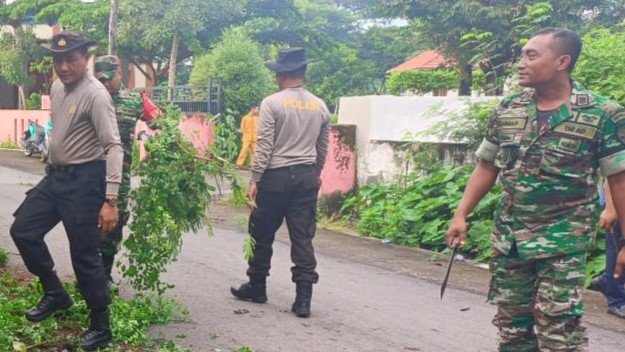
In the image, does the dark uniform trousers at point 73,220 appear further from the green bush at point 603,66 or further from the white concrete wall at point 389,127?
the white concrete wall at point 389,127

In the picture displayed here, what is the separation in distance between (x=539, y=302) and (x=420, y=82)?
93.2 ft

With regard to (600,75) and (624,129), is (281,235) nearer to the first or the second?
(600,75)

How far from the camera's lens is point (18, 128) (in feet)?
94.5

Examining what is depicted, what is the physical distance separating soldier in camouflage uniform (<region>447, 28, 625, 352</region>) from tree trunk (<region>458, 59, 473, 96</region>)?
21.8m

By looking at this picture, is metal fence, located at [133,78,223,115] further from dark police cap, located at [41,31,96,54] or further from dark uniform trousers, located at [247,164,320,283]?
dark police cap, located at [41,31,96,54]

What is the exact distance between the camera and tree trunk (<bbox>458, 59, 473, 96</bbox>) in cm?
2531

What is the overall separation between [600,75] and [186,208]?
527 centimetres

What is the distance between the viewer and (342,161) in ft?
37.4

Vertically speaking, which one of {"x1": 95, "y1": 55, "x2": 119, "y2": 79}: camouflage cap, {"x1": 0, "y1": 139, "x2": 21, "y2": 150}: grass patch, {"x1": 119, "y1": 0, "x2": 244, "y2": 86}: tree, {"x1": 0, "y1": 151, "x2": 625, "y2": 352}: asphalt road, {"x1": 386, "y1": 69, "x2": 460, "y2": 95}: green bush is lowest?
{"x1": 0, "y1": 139, "x2": 21, "y2": 150}: grass patch

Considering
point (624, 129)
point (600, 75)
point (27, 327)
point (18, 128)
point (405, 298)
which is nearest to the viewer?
point (624, 129)

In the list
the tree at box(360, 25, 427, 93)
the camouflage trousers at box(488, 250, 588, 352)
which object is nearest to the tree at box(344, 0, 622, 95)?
the camouflage trousers at box(488, 250, 588, 352)

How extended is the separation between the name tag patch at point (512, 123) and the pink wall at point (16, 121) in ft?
80.9

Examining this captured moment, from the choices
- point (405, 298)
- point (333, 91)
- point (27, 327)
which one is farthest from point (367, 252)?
point (333, 91)

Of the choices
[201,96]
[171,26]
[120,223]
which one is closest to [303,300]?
[120,223]
